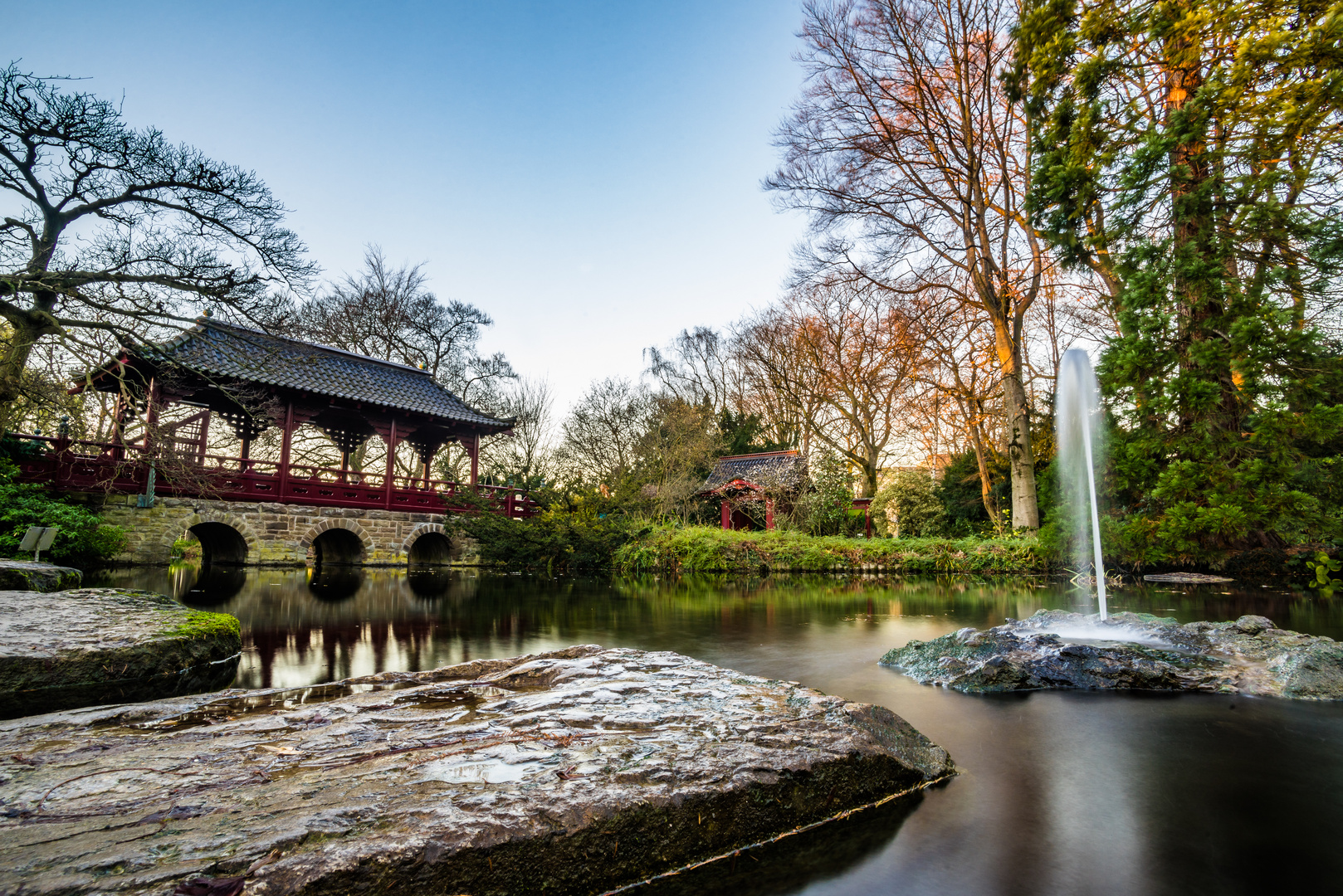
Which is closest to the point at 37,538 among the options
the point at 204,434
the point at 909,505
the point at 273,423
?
the point at 273,423

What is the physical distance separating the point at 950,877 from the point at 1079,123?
41.4 feet

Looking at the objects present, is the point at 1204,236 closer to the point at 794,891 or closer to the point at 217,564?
the point at 794,891

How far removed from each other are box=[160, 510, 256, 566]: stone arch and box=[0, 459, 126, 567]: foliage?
3.61 feet

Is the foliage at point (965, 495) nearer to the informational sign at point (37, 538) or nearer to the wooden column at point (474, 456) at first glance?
the wooden column at point (474, 456)

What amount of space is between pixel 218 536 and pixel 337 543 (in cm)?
307

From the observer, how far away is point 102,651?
3578mm

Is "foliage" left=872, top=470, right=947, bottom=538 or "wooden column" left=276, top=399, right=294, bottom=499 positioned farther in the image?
"foliage" left=872, top=470, right=947, bottom=538

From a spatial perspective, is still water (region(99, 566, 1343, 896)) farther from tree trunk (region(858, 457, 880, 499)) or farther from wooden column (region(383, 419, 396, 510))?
tree trunk (region(858, 457, 880, 499))

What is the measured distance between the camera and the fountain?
30.0ft

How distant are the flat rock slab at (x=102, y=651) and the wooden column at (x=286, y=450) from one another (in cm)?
1201

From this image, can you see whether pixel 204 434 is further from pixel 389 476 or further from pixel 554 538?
pixel 554 538

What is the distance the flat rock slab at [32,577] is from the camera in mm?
5824

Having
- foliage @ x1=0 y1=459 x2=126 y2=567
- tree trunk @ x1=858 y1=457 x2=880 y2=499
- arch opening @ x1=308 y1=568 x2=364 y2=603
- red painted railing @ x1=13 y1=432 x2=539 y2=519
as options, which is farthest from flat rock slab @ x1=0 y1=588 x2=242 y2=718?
tree trunk @ x1=858 y1=457 x2=880 y2=499

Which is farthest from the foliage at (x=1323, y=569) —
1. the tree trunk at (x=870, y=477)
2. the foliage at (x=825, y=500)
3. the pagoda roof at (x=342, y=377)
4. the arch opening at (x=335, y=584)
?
the pagoda roof at (x=342, y=377)
